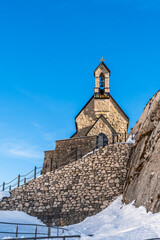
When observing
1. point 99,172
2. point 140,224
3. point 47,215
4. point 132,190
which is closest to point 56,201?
point 47,215

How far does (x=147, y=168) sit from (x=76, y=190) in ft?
20.7

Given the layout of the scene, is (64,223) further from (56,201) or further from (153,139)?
(153,139)

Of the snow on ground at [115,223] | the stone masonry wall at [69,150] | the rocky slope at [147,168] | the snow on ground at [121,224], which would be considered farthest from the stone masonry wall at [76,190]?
the stone masonry wall at [69,150]

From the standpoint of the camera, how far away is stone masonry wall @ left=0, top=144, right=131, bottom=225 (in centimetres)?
1823

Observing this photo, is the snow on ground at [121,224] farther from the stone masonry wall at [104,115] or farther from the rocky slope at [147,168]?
the stone masonry wall at [104,115]

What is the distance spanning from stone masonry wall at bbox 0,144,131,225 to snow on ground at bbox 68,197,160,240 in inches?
36.2

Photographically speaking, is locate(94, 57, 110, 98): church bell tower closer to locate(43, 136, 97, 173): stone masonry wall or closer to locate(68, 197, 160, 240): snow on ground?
locate(43, 136, 97, 173): stone masonry wall

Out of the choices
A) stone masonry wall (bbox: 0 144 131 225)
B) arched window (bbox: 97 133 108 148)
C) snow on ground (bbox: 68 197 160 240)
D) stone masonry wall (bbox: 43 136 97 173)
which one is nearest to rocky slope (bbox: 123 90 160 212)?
snow on ground (bbox: 68 197 160 240)

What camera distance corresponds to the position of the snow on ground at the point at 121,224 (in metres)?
10.4

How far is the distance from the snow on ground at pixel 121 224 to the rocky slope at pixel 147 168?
1.59 feet

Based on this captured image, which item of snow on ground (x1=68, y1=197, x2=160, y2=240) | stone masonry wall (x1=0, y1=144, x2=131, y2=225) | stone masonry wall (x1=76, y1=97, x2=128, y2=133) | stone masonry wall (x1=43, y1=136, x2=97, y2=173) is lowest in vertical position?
snow on ground (x1=68, y1=197, x2=160, y2=240)

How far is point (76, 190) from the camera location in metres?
19.1

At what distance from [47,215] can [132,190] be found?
6092 millimetres

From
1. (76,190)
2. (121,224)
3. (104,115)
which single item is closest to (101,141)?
(76,190)
